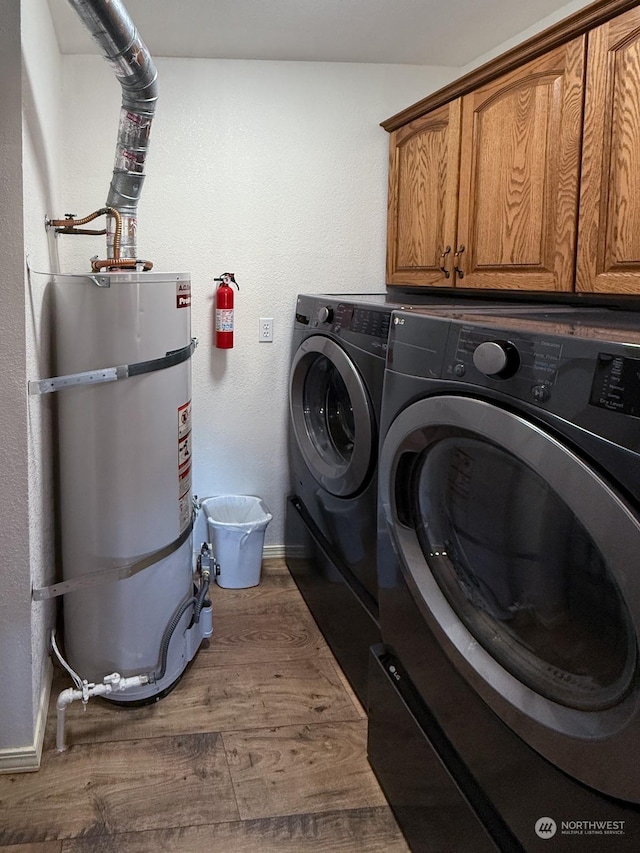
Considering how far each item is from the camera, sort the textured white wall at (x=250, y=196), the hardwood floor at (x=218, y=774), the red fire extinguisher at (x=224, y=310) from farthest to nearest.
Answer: the red fire extinguisher at (x=224, y=310) < the textured white wall at (x=250, y=196) < the hardwood floor at (x=218, y=774)

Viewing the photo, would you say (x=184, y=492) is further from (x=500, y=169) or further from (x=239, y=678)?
(x=500, y=169)

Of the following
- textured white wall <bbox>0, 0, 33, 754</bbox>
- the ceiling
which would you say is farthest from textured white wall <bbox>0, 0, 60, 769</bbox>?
the ceiling

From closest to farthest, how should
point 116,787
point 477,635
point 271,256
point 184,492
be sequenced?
1. point 477,635
2. point 116,787
3. point 184,492
4. point 271,256

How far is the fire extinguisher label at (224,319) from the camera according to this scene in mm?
2943

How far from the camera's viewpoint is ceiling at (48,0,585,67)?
7.59ft

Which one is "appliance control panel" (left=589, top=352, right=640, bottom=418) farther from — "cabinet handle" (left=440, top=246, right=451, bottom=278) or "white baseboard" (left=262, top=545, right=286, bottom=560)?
"white baseboard" (left=262, top=545, right=286, bottom=560)

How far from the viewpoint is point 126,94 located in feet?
7.19

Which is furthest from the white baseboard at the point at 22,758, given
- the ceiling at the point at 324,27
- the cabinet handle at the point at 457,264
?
the ceiling at the point at 324,27

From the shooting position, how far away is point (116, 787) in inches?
69.4

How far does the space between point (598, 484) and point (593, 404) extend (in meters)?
0.10

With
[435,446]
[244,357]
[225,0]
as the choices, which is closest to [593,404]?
[435,446]

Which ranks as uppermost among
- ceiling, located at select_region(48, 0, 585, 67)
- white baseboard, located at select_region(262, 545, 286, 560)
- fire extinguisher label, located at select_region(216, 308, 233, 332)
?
ceiling, located at select_region(48, 0, 585, 67)

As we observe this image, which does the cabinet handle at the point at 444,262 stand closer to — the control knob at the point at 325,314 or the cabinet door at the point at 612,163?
the control knob at the point at 325,314

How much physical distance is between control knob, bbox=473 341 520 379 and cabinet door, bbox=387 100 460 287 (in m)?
1.49
